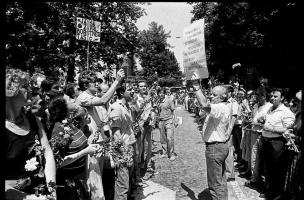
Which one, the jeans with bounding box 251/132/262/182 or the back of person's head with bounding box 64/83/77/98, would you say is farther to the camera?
the jeans with bounding box 251/132/262/182

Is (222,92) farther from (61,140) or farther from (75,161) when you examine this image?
(61,140)

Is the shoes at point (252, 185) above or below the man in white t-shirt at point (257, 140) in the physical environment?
below

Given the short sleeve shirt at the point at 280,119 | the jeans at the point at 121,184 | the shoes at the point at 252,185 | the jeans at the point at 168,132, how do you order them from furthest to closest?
1. the jeans at the point at 168,132
2. the shoes at the point at 252,185
3. the short sleeve shirt at the point at 280,119
4. the jeans at the point at 121,184

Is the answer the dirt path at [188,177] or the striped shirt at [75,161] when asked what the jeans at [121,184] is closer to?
the striped shirt at [75,161]

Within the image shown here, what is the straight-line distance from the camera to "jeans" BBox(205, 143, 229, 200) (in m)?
5.02

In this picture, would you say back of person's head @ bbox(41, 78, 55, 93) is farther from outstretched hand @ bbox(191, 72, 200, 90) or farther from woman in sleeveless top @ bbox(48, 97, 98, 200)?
outstretched hand @ bbox(191, 72, 200, 90)

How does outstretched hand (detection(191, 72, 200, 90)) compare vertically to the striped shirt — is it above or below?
above

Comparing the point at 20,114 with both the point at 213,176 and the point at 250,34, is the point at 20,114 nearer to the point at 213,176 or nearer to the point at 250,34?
the point at 213,176

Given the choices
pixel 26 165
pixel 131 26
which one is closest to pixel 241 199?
pixel 26 165

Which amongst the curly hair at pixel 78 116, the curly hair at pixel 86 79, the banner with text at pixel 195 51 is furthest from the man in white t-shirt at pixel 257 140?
the curly hair at pixel 78 116

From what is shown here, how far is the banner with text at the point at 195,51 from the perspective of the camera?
4.55 meters

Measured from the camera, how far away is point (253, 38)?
1914cm

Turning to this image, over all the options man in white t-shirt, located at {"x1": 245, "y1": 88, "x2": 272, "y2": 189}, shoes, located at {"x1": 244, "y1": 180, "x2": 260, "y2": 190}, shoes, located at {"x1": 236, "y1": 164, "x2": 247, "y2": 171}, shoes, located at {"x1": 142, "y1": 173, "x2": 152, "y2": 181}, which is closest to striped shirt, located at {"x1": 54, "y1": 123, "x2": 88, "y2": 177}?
shoes, located at {"x1": 142, "y1": 173, "x2": 152, "y2": 181}

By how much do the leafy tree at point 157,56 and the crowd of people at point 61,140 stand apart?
179 ft
